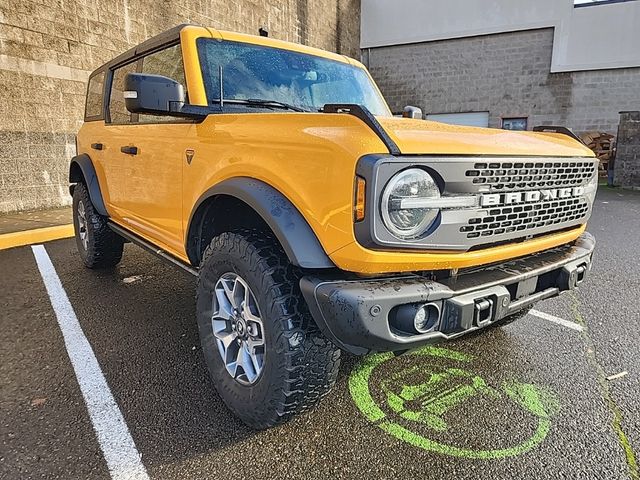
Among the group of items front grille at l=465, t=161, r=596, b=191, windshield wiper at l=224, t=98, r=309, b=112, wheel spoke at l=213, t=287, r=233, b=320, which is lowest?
wheel spoke at l=213, t=287, r=233, b=320

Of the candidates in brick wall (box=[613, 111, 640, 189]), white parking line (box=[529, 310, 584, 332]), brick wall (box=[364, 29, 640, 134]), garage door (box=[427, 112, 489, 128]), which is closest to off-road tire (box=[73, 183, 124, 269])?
white parking line (box=[529, 310, 584, 332])

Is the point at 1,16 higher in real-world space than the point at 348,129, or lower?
higher

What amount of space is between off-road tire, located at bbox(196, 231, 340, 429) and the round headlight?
51 centimetres

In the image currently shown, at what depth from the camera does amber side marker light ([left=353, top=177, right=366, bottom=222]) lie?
1.61 metres

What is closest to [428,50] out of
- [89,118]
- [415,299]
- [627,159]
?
[627,159]

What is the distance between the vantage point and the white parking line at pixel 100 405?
1881mm

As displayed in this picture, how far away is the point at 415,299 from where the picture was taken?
1659 millimetres

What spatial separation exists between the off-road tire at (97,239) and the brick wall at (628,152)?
42.8ft

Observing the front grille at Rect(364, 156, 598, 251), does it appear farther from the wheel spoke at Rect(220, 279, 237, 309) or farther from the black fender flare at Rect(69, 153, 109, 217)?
the black fender flare at Rect(69, 153, 109, 217)

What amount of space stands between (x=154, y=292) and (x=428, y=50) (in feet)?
54.1

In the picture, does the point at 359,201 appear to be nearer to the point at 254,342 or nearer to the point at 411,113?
the point at 254,342

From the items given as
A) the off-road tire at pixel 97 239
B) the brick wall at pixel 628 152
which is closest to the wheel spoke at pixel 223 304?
the off-road tire at pixel 97 239

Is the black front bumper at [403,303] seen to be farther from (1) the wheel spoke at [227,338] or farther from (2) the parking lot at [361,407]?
(1) the wheel spoke at [227,338]

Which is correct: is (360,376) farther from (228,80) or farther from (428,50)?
(428,50)
